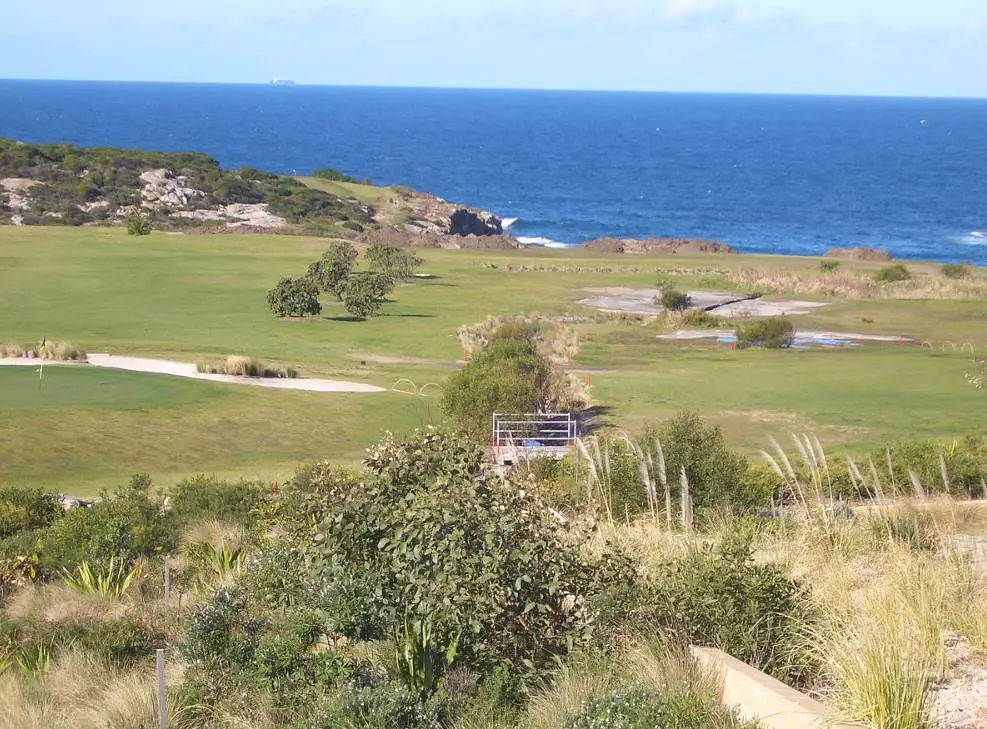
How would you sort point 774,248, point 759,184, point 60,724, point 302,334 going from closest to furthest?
point 60,724, point 302,334, point 774,248, point 759,184

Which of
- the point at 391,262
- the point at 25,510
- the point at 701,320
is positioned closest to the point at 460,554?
the point at 25,510

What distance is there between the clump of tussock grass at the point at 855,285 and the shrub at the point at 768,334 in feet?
40.3

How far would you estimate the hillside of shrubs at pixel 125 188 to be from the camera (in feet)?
279

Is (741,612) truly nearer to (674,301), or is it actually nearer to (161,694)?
(161,694)

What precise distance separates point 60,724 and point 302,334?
3375 centimetres

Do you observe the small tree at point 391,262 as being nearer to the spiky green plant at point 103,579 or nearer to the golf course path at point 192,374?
the golf course path at point 192,374

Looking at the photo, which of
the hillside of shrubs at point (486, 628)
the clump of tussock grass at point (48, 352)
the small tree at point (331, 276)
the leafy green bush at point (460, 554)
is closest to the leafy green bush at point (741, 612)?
the hillside of shrubs at point (486, 628)

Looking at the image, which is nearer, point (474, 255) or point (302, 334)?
point (302, 334)

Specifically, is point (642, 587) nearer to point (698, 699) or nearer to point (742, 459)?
point (698, 699)

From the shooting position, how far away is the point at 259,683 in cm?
928

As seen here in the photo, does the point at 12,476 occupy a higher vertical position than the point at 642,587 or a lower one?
lower

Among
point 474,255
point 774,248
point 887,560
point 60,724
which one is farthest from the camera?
point 774,248

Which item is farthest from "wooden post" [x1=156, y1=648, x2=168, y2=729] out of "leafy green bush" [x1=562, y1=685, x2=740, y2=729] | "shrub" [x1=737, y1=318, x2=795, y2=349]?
"shrub" [x1=737, y1=318, x2=795, y2=349]

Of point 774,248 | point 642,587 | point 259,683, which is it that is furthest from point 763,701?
point 774,248
